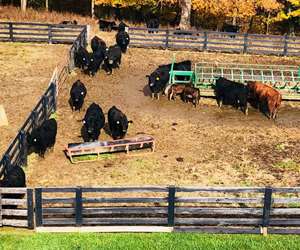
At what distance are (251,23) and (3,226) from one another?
2885cm

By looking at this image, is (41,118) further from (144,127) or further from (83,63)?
(83,63)

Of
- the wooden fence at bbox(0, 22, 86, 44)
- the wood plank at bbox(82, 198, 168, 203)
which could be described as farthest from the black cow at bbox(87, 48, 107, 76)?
the wood plank at bbox(82, 198, 168, 203)

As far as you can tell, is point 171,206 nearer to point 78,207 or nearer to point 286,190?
point 78,207

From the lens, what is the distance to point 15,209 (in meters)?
13.0

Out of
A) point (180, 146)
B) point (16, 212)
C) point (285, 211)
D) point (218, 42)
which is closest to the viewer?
point (16, 212)

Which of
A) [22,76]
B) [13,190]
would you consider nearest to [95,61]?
[22,76]

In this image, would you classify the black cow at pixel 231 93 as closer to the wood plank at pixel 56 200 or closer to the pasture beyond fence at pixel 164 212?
the pasture beyond fence at pixel 164 212

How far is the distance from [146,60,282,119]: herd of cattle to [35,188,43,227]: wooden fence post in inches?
395

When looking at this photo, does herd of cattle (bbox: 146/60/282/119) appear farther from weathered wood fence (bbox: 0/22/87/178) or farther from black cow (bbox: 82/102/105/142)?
black cow (bbox: 82/102/105/142)

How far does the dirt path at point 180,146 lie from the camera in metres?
16.1

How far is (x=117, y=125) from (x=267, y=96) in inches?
231

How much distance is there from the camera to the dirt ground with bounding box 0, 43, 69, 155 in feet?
64.9

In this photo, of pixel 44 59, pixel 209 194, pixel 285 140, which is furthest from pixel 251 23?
pixel 209 194

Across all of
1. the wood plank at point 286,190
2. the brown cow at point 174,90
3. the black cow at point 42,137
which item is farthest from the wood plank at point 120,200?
the brown cow at point 174,90
